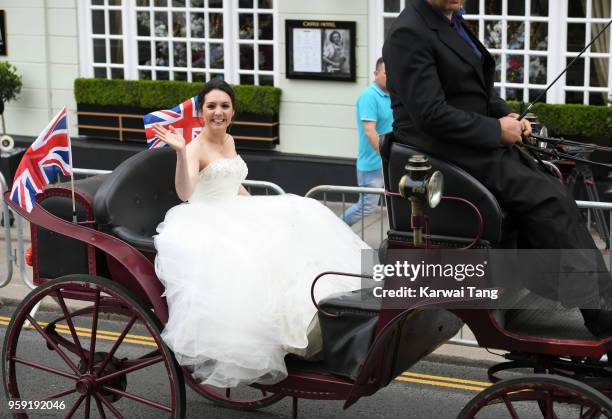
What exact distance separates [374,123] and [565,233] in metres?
5.14

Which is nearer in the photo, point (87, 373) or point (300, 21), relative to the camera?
point (87, 373)

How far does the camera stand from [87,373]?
17.9 feet

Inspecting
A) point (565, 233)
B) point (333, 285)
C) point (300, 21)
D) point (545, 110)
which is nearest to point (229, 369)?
point (333, 285)

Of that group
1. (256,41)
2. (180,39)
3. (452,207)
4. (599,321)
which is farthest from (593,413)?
(180,39)

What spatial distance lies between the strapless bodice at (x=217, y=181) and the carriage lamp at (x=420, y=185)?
172 cm

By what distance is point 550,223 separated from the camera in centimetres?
444

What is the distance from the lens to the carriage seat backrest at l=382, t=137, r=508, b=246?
447 centimetres

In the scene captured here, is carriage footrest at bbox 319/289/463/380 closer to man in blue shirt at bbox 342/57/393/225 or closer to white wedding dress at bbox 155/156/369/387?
white wedding dress at bbox 155/156/369/387

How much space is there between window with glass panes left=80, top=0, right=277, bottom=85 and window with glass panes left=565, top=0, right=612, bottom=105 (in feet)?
11.0

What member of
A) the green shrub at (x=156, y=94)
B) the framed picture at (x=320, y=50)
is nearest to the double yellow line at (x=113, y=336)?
the green shrub at (x=156, y=94)

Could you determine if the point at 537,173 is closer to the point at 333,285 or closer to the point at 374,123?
the point at 333,285

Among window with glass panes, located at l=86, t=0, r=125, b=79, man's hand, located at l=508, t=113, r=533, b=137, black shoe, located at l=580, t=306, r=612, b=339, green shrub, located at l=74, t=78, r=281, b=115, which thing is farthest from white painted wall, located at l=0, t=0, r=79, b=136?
black shoe, located at l=580, t=306, r=612, b=339

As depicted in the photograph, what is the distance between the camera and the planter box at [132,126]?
1262 cm

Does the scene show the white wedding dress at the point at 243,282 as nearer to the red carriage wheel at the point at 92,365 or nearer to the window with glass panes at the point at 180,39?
the red carriage wheel at the point at 92,365
